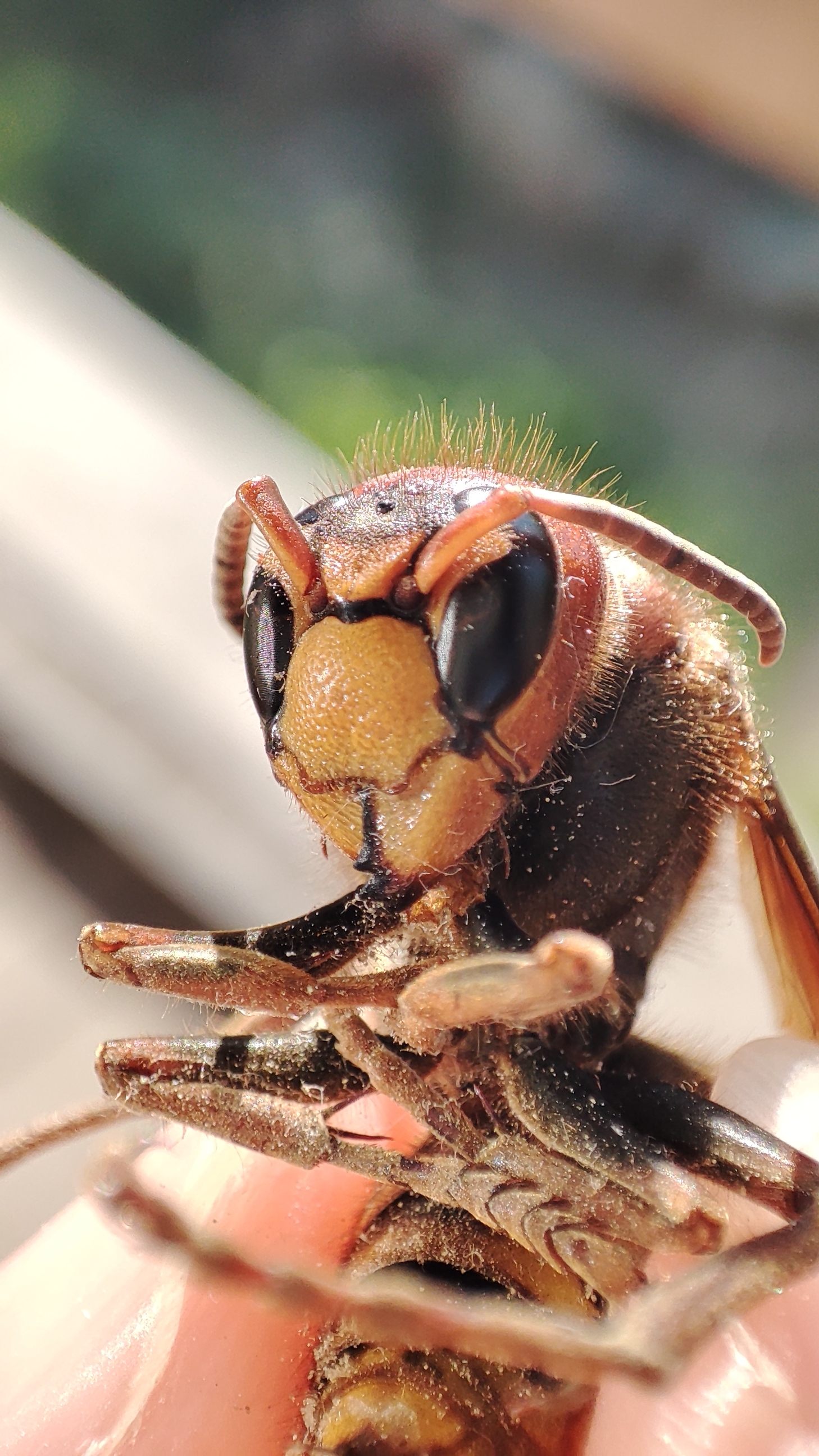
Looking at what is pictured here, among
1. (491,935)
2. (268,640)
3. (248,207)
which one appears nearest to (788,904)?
(491,935)

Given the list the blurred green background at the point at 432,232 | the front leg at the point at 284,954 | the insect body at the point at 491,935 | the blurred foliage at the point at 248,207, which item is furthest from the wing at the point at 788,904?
the blurred foliage at the point at 248,207

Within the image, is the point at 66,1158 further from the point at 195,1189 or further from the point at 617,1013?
the point at 617,1013

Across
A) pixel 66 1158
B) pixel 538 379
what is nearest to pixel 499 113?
pixel 538 379

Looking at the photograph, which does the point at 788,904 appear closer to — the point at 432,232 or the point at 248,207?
the point at 432,232

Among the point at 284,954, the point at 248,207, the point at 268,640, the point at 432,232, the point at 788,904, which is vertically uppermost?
the point at 248,207

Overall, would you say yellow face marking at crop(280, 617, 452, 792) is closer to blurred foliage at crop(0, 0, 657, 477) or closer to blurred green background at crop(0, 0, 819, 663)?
blurred green background at crop(0, 0, 819, 663)

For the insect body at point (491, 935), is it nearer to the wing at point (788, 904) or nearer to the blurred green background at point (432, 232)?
the wing at point (788, 904)

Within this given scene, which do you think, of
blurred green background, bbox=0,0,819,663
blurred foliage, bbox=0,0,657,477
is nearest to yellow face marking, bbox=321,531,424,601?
blurred green background, bbox=0,0,819,663
